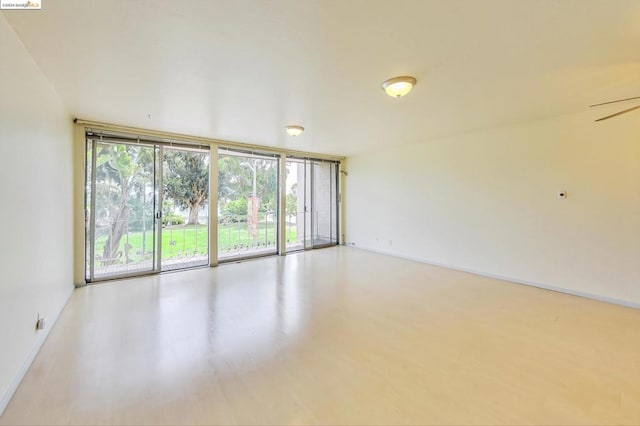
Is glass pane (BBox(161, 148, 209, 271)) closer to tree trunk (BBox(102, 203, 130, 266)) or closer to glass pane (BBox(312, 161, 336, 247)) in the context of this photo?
tree trunk (BBox(102, 203, 130, 266))

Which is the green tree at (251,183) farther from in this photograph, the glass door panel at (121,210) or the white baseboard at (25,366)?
the white baseboard at (25,366)

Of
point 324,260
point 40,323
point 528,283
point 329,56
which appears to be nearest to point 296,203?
point 324,260

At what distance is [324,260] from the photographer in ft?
18.4

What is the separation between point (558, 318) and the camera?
9.55 feet

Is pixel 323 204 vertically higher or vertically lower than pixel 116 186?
lower


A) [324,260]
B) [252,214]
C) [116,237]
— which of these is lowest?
[324,260]

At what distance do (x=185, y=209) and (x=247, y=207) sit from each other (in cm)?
129

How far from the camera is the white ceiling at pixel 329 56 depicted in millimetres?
1685

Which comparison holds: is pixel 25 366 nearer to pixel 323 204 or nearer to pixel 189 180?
pixel 189 180

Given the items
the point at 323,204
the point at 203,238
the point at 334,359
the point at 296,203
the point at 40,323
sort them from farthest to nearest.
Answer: the point at 323,204 < the point at 296,203 < the point at 203,238 < the point at 40,323 < the point at 334,359

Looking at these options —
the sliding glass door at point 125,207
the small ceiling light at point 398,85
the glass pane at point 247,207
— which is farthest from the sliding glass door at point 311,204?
the small ceiling light at point 398,85

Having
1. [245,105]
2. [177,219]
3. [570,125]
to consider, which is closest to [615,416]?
[570,125]

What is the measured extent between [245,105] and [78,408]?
3.08 m

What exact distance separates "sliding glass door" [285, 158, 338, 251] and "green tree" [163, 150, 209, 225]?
188cm
